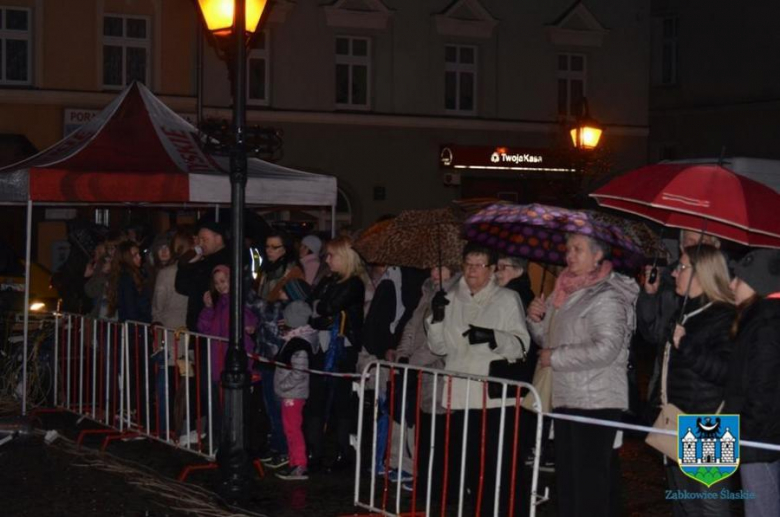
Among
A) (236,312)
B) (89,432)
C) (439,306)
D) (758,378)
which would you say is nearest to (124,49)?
(89,432)

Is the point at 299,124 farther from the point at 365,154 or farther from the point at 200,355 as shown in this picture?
the point at 200,355

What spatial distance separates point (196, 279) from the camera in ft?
34.5

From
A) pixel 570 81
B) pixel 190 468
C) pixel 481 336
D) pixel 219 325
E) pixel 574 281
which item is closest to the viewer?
pixel 574 281

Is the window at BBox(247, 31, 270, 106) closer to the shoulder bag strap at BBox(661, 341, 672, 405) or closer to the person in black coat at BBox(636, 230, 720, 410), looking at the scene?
the person in black coat at BBox(636, 230, 720, 410)

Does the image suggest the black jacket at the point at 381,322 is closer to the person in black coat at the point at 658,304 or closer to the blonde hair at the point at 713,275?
the person in black coat at the point at 658,304

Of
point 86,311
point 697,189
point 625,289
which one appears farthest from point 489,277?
point 86,311

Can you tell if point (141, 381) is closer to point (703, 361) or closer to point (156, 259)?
point (156, 259)

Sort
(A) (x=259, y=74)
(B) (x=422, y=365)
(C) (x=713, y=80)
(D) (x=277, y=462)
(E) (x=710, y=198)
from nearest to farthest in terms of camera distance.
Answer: (E) (x=710, y=198)
(B) (x=422, y=365)
(D) (x=277, y=462)
(A) (x=259, y=74)
(C) (x=713, y=80)

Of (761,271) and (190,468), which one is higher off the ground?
(761,271)

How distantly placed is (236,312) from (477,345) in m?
2.05

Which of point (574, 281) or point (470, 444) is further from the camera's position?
point (470, 444)

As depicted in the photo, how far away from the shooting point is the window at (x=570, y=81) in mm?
29484

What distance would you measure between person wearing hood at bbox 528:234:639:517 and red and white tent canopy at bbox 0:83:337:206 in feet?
17.0

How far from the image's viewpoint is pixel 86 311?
43.7ft
